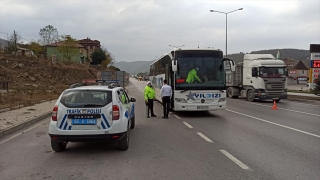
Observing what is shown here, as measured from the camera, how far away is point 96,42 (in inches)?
5635

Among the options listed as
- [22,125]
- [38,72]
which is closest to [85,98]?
[22,125]

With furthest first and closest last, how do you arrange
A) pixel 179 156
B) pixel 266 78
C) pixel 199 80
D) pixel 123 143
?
1. pixel 266 78
2. pixel 199 80
3. pixel 123 143
4. pixel 179 156

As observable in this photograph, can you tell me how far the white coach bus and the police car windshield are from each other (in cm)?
712

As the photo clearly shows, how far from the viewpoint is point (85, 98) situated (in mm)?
7602

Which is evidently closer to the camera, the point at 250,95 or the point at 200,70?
the point at 200,70

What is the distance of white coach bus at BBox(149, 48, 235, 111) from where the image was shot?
47.4 feet

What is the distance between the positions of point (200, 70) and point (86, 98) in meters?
7.94

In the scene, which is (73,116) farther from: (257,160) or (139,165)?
(257,160)

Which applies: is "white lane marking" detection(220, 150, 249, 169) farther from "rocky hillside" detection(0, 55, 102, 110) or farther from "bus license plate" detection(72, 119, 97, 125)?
"rocky hillside" detection(0, 55, 102, 110)

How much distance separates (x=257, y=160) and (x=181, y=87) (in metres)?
8.05

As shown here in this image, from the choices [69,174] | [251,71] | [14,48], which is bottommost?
[69,174]

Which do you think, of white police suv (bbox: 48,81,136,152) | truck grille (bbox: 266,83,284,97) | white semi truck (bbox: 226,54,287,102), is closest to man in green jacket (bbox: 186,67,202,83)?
white police suv (bbox: 48,81,136,152)

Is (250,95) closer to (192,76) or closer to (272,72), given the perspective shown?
(272,72)

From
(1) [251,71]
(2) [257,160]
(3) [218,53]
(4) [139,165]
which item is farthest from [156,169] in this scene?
(1) [251,71]
